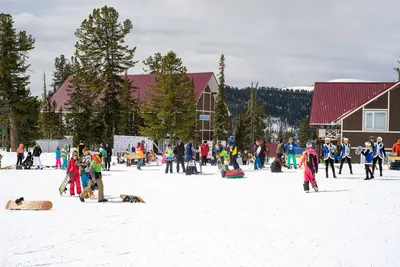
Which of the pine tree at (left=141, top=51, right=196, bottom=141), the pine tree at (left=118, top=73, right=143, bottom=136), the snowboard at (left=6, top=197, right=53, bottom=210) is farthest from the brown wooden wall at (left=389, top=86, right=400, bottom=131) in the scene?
the snowboard at (left=6, top=197, right=53, bottom=210)

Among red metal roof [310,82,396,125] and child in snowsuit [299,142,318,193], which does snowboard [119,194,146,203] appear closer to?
child in snowsuit [299,142,318,193]

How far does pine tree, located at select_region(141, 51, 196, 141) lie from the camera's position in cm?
4509

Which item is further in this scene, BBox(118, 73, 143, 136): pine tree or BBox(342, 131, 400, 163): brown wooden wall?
BBox(118, 73, 143, 136): pine tree

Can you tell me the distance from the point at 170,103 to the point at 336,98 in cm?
1684

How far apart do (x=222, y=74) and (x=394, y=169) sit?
40.9m

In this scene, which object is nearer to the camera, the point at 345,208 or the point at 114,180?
the point at 345,208

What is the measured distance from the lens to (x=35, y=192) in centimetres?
1622

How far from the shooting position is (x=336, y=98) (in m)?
50.7

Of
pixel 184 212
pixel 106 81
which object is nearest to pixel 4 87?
pixel 106 81

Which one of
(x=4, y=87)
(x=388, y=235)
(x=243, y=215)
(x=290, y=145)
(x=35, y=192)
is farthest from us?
(x=4, y=87)

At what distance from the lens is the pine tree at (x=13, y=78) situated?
4591cm

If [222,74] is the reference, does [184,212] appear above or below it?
below

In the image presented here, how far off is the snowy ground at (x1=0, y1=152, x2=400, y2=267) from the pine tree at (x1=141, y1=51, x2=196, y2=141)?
95.9ft

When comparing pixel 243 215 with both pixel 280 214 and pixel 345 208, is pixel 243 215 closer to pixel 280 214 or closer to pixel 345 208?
pixel 280 214
